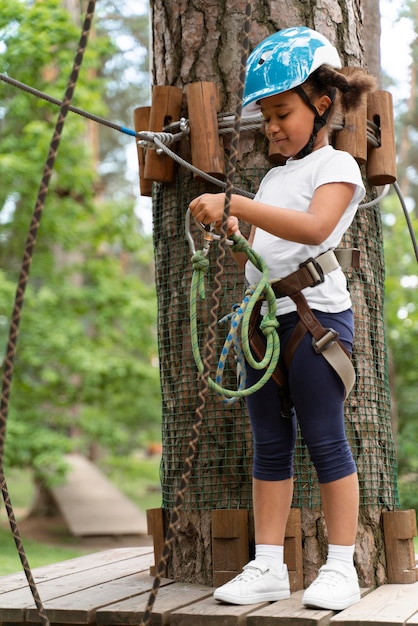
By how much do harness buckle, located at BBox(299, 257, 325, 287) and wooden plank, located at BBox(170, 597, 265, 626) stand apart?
870mm

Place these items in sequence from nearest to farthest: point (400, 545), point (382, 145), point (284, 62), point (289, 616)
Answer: point (289, 616) < point (284, 62) < point (400, 545) < point (382, 145)

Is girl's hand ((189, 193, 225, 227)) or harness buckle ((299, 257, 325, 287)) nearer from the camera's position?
girl's hand ((189, 193, 225, 227))

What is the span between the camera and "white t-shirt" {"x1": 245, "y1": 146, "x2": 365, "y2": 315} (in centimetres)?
232

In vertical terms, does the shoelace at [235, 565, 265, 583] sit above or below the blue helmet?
below

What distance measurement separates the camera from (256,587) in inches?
89.9

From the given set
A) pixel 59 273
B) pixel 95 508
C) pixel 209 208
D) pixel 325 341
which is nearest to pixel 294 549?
pixel 325 341

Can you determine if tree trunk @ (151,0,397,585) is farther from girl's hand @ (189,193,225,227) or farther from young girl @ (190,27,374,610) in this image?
girl's hand @ (189,193,225,227)

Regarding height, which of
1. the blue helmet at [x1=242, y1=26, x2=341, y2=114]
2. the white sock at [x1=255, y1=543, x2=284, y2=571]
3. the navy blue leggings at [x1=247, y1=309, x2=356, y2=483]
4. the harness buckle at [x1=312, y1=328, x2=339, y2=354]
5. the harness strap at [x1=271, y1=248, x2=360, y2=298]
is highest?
the blue helmet at [x1=242, y1=26, x2=341, y2=114]

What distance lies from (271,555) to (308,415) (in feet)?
1.35

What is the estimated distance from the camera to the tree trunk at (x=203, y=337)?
2715mm

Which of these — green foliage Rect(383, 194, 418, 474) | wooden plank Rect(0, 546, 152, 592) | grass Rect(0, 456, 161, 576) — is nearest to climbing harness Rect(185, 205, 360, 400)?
wooden plank Rect(0, 546, 152, 592)

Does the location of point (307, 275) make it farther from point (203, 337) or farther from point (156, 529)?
point (156, 529)

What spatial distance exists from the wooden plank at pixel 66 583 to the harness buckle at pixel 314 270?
1.19 meters

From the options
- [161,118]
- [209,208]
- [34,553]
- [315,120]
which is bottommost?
[34,553]
